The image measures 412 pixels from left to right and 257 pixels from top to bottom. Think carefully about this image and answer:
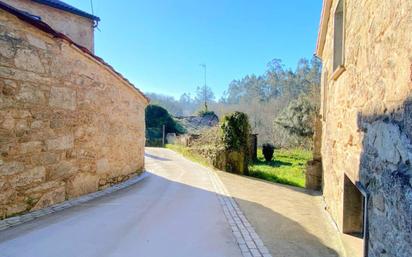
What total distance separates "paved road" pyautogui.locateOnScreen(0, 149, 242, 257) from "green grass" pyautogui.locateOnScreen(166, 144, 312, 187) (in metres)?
7.02

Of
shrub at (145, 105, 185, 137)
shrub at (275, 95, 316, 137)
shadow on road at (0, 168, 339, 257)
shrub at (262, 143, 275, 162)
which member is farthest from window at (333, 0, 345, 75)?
shrub at (145, 105, 185, 137)

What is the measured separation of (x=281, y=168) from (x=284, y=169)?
0.49 m

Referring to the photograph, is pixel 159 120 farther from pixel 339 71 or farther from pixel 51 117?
pixel 339 71

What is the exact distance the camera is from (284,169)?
56.5 ft

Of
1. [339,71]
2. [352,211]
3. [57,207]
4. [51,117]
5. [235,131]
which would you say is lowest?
[57,207]

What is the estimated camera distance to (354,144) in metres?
4.29

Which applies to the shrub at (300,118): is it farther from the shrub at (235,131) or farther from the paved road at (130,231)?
the paved road at (130,231)

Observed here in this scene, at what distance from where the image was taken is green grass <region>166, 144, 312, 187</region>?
44.4ft

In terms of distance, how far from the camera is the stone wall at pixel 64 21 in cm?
1001

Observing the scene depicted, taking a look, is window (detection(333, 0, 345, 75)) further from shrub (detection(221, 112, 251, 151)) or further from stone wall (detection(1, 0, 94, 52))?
stone wall (detection(1, 0, 94, 52))

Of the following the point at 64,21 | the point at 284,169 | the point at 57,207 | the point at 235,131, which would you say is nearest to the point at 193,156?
the point at 235,131

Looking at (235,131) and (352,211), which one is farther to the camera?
(235,131)

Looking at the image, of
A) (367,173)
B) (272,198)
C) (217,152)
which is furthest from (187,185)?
(367,173)

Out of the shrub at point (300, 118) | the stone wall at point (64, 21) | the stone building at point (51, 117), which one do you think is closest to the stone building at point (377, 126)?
the stone building at point (51, 117)
